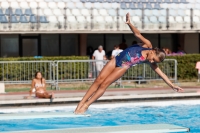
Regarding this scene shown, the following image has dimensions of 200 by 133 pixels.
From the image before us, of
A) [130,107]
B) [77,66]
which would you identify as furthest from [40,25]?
[130,107]

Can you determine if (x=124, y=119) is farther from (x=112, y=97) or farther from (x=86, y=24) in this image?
(x=86, y=24)

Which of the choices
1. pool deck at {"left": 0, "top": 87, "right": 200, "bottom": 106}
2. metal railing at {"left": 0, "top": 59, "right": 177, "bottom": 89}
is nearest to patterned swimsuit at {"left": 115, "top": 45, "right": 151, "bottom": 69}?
pool deck at {"left": 0, "top": 87, "right": 200, "bottom": 106}

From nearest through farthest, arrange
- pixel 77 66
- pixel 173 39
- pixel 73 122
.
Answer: pixel 73 122
pixel 77 66
pixel 173 39

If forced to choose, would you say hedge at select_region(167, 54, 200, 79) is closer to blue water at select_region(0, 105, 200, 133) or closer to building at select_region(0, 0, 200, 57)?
building at select_region(0, 0, 200, 57)

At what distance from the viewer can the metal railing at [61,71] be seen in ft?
68.6

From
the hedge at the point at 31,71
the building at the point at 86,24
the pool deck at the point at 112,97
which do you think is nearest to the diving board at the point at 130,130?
the pool deck at the point at 112,97

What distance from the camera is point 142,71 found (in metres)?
22.0

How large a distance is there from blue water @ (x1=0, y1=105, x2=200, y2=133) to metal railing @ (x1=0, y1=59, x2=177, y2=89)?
16.3 ft

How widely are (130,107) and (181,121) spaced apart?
250cm

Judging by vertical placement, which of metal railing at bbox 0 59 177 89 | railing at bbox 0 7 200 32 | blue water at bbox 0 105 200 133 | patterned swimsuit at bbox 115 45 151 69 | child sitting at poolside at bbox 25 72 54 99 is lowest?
blue water at bbox 0 105 200 133

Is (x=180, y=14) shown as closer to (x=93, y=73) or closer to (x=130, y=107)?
(x=93, y=73)

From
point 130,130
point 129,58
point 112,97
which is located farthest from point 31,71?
point 130,130

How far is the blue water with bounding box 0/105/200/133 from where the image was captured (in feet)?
43.8

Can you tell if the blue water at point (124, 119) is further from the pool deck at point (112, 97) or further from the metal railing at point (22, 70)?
the metal railing at point (22, 70)
